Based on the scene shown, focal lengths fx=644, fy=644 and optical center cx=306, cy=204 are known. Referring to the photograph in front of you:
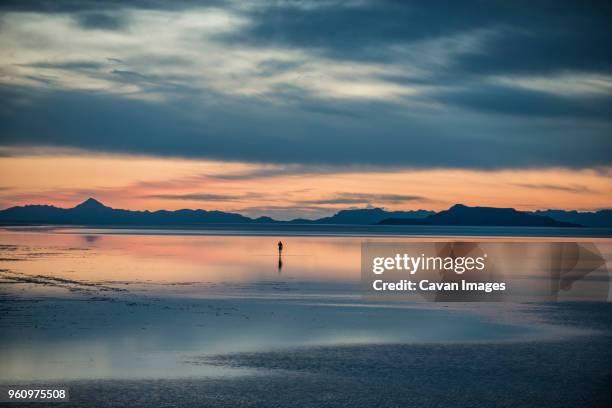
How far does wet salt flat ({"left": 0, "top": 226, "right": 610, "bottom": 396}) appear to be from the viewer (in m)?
18.3

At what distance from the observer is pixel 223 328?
942 inches

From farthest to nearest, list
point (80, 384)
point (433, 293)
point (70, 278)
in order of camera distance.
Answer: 1. point (70, 278)
2. point (433, 293)
3. point (80, 384)

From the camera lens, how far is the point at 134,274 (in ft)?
145

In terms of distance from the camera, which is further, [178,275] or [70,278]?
[178,275]

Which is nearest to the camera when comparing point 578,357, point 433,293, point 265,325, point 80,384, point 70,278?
point 80,384

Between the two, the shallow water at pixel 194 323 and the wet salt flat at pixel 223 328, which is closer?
the wet salt flat at pixel 223 328

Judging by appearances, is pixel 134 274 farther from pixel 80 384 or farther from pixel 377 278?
pixel 80 384

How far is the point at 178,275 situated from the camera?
44062 millimetres

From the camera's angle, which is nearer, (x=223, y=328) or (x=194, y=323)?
(x=223, y=328)

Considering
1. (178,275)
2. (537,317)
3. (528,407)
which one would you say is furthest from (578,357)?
(178,275)

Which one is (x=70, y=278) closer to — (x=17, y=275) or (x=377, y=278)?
(x=17, y=275)

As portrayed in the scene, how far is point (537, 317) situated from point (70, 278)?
90.3ft

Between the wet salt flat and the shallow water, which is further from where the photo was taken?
the shallow water

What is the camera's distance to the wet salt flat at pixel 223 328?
18.3 meters
